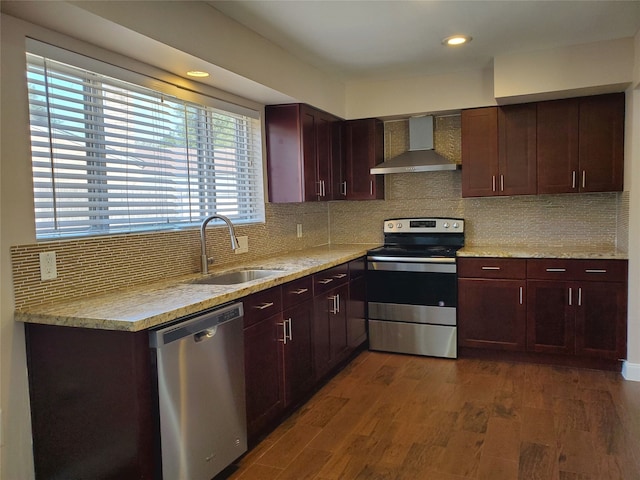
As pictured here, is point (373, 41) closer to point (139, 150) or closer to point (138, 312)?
point (139, 150)

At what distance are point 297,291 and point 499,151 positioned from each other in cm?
219

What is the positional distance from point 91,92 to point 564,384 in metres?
3.49

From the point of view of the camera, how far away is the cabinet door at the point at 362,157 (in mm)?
4555

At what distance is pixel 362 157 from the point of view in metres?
4.58

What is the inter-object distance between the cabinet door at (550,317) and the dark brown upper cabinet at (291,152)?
75.6 inches

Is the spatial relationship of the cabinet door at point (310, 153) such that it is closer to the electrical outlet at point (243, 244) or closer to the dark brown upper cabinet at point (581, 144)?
the electrical outlet at point (243, 244)

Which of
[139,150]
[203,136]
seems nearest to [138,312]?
[139,150]

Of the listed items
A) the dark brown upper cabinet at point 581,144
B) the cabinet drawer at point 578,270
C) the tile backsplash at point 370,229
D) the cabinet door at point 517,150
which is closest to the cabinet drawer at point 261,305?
the tile backsplash at point 370,229

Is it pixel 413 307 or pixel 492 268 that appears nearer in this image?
pixel 492 268

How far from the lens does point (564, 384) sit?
3.45 metres

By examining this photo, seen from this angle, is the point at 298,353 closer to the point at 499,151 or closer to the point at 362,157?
the point at 362,157

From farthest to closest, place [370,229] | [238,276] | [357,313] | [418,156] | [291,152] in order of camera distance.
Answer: [370,229], [418,156], [357,313], [291,152], [238,276]

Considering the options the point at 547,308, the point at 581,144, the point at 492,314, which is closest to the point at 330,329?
the point at 492,314

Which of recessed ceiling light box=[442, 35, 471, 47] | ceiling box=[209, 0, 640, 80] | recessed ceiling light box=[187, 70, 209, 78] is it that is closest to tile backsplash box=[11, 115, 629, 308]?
recessed ceiling light box=[187, 70, 209, 78]
